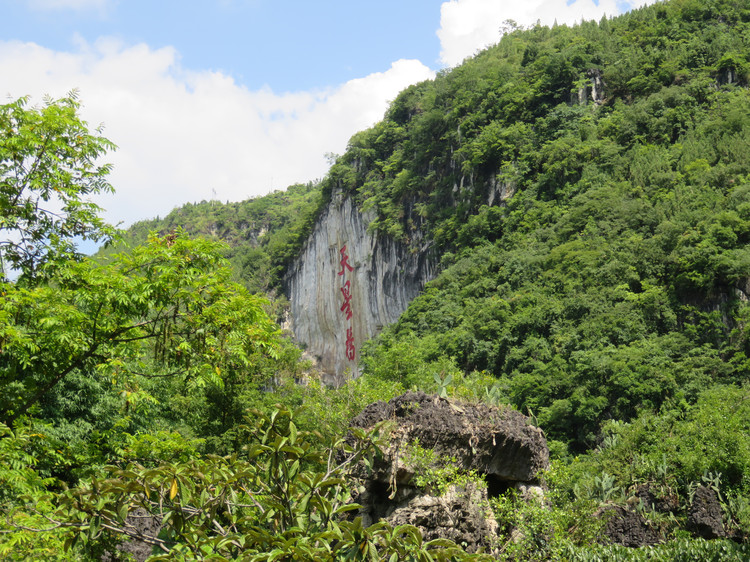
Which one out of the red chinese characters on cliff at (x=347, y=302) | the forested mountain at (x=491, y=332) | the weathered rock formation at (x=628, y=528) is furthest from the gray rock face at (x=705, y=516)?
the red chinese characters on cliff at (x=347, y=302)

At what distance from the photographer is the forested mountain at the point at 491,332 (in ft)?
13.4

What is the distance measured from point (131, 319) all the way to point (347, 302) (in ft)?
117

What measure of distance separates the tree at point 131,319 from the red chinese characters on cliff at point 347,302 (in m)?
34.2

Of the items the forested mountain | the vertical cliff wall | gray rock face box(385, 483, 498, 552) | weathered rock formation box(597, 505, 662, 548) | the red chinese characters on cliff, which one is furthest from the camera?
the red chinese characters on cliff

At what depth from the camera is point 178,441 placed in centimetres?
730

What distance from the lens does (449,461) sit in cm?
849

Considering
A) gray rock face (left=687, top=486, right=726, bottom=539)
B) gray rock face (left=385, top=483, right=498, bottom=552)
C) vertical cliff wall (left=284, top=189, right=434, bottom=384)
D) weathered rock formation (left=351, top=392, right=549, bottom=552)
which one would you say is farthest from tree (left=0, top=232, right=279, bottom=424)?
vertical cliff wall (left=284, top=189, right=434, bottom=384)

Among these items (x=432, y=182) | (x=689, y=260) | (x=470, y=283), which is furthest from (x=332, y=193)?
(x=689, y=260)

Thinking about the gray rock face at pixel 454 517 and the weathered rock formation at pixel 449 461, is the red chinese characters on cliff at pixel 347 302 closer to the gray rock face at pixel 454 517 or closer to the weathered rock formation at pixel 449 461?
the weathered rock formation at pixel 449 461

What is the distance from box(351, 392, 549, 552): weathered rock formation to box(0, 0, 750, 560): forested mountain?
1.14 feet

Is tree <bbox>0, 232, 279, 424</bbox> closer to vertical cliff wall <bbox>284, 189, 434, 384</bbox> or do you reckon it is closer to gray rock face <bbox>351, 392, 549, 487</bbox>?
gray rock face <bbox>351, 392, 549, 487</bbox>

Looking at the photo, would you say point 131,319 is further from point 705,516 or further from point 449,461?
point 705,516

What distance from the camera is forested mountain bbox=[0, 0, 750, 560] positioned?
13.4 ft

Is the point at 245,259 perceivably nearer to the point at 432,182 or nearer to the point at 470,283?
the point at 432,182
